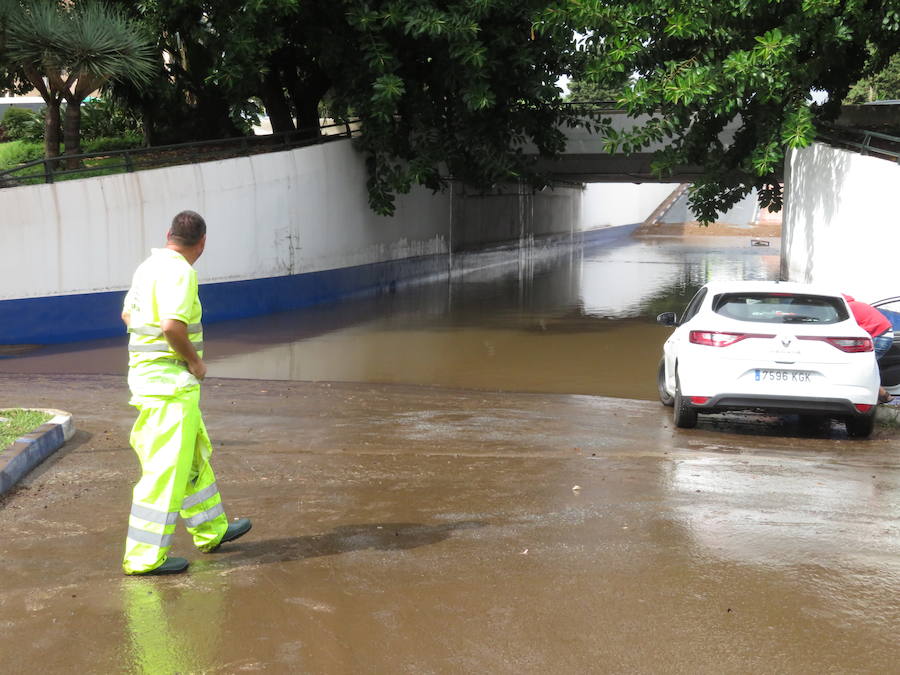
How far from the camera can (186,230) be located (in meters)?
5.43

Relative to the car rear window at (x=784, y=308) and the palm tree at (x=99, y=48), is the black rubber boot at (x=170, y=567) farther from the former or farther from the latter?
the palm tree at (x=99, y=48)

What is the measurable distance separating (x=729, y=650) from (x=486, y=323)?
15538 millimetres

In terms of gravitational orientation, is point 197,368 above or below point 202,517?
above

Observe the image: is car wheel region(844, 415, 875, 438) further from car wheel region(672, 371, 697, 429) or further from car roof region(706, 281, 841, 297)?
car wheel region(672, 371, 697, 429)

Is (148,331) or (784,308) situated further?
(784,308)

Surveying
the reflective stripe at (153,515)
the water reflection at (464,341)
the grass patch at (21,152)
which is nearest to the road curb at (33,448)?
the reflective stripe at (153,515)

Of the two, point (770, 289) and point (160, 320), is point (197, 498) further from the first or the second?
point (770, 289)

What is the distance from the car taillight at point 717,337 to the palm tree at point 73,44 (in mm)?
11311

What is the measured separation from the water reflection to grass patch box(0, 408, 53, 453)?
180 inches

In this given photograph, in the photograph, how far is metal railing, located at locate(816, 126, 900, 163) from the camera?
1572cm

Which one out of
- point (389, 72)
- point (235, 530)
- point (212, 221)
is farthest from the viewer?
point (389, 72)

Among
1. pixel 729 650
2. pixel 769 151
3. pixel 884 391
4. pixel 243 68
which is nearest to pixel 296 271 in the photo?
pixel 243 68

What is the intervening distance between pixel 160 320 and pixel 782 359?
19.1ft

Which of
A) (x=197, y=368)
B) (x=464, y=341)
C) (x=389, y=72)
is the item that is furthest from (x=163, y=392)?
(x=389, y=72)
